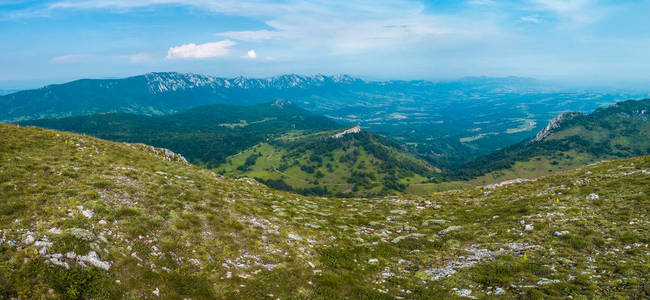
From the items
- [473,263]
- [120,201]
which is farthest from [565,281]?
[120,201]

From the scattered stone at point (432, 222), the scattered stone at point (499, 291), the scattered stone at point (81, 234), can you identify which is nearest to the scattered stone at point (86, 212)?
the scattered stone at point (81, 234)

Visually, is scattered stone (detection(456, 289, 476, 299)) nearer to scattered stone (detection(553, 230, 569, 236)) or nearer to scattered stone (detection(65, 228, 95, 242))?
scattered stone (detection(553, 230, 569, 236))

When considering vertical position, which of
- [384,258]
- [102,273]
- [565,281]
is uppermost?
[102,273]

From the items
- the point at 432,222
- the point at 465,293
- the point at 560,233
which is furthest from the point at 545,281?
the point at 432,222

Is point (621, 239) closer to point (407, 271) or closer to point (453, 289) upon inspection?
point (453, 289)

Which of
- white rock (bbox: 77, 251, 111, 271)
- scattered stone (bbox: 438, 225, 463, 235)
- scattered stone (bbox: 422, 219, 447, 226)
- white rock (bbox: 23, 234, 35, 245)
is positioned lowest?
scattered stone (bbox: 422, 219, 447, 226)

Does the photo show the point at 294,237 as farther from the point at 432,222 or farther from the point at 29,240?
the point at 432,222

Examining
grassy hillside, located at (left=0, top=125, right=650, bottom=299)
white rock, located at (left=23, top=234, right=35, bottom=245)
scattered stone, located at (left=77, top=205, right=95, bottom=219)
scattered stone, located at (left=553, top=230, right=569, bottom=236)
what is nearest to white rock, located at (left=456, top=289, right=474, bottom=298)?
grassy hillside, located at (left=0, top=125, right=650, bottom=299)

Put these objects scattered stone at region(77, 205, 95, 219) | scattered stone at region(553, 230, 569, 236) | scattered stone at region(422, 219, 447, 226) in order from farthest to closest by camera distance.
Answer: scattered stone at region(422, 219, 447, 226) < scattered stone at region(553, 230, 569, 236) < scattered stone at region(77, 205, 95, 219)
